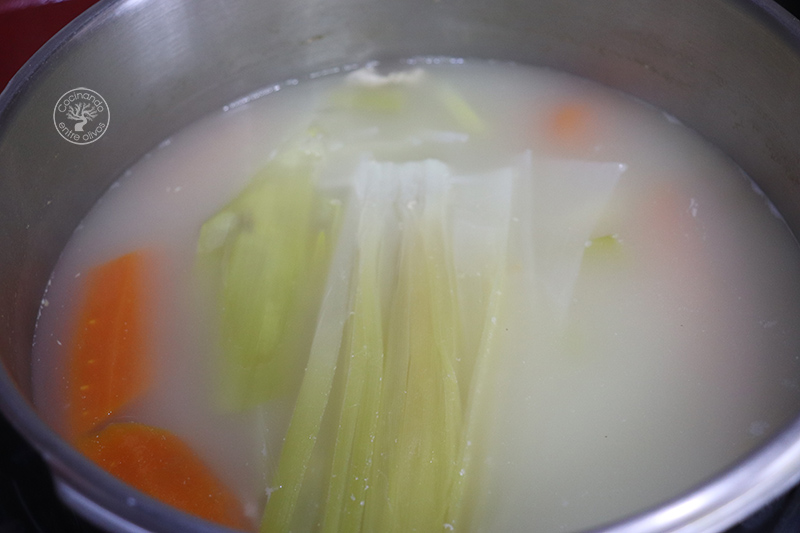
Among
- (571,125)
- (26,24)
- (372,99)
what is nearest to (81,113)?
(26,24)

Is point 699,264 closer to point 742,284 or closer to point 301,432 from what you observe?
point 742,284

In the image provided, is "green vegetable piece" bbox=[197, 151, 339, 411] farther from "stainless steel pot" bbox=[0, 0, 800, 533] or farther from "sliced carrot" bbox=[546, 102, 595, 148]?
"sliced carrot" bbox=[546, 102, 595, 148]

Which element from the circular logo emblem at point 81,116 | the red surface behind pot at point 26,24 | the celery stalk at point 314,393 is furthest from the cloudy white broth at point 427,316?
the red surface behind pot at point 26,24

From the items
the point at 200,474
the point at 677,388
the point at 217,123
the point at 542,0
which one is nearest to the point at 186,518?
the point at 200,474

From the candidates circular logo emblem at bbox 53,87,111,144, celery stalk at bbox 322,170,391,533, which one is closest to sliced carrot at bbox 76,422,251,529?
celery stalk at bbox 322,170,391,533

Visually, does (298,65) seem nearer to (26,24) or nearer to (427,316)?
(26,24)
